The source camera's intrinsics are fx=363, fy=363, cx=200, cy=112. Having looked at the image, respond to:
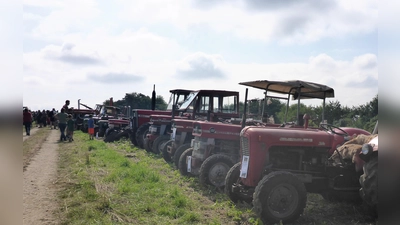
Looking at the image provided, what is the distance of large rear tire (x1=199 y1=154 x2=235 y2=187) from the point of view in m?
7.45

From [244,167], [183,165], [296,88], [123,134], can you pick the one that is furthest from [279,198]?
[123,134]

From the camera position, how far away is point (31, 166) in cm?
1027

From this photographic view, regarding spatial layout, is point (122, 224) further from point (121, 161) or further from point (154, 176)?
point (121, 161)

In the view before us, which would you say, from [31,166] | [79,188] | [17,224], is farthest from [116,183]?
[17,224]

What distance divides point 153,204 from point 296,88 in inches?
146

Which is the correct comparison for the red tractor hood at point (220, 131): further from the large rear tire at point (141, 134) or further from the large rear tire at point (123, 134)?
the large rear tire at point (123, 134)

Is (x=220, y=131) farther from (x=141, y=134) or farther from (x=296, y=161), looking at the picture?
(x=141, y=134)

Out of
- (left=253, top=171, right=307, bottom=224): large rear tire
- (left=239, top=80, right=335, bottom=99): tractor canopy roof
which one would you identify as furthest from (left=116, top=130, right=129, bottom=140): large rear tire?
(left=253, top=171, right=307, bottom=224): large rear tire

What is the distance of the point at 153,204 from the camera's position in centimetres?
598

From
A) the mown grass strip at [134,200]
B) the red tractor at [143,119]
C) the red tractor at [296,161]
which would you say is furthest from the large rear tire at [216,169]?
the red tractor at [143,119]

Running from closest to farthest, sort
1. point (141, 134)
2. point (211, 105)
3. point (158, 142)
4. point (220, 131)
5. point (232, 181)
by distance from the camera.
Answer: point (232, 181), point (220, 131), point (211, 105), point (158, 142), point (141, 134)

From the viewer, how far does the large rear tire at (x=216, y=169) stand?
7453mm

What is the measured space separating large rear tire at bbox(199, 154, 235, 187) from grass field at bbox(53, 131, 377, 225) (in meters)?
0.21

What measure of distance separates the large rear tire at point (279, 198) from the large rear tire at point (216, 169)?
7.39 feet
